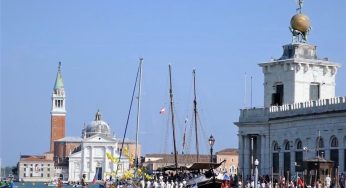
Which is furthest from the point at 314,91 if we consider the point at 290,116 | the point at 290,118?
the point at 290,118

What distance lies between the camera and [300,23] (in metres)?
71.5

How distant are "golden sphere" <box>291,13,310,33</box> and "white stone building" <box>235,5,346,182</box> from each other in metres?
0.14

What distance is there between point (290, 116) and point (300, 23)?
7.96 meters

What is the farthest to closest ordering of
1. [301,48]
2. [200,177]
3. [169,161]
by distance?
[169,161]
[301,48]
[200,177]

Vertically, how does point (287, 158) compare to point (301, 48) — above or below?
below

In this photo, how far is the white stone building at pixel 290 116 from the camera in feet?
211

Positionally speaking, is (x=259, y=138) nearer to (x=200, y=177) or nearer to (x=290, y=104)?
(x=290, y=104)

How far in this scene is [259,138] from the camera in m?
71.3

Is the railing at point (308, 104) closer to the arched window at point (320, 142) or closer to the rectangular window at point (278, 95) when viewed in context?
the rectangular window at point (278, 95)

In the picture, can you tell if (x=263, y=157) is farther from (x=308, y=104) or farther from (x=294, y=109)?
(x=308, y=104)

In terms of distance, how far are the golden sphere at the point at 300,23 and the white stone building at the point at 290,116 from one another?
0.14 meters

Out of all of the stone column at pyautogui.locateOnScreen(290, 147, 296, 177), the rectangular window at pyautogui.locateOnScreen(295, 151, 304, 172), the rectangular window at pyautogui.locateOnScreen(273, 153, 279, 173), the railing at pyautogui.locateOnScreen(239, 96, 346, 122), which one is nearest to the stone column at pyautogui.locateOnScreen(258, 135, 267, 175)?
the rectangular window at pyautogui.locateOnScreen(273, 153, 279, 173)

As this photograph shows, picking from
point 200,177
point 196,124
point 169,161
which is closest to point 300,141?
point 196,124

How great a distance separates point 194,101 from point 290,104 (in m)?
6.62
